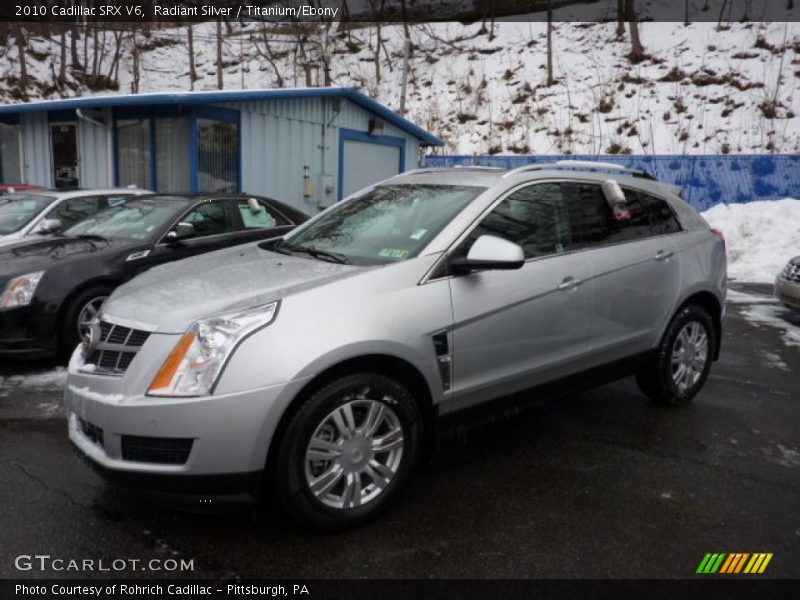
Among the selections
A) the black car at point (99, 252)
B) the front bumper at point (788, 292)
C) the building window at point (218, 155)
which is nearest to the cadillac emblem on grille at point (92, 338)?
the black car at point (99, 252)

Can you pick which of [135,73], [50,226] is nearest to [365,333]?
[50,226]

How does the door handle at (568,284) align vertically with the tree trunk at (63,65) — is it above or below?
below

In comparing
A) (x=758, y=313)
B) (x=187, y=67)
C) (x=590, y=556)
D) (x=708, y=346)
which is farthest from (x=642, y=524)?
(x=187, y=67)


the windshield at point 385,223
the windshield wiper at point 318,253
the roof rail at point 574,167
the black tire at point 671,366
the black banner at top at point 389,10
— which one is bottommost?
the black tire at point 671,366

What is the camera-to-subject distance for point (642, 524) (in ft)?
10.1

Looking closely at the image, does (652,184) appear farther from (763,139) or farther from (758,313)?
(763,139)

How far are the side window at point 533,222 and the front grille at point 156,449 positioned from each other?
68.3 inches

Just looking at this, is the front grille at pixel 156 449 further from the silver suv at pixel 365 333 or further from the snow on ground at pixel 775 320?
the snow on ground at pixel 775 320

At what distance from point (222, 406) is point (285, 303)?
1.68 ft

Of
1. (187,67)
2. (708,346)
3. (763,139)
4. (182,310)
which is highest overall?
(187,67)

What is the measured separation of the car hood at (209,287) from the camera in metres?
2.82

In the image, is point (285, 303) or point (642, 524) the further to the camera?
point (642, 524)

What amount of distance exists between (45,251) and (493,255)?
4.47 metres

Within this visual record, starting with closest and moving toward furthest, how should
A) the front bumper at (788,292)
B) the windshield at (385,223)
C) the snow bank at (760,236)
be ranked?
the windshield at (385,223), the front bumper at (788,292), the snow bank at (760,236)
